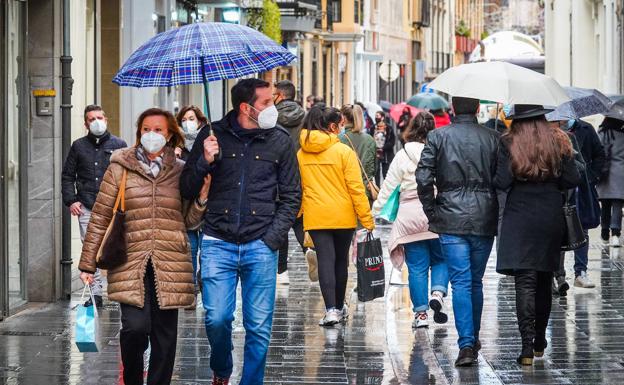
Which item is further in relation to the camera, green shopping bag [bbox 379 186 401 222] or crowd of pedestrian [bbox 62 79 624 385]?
green shopping bag [bbox 379 186 401 222]

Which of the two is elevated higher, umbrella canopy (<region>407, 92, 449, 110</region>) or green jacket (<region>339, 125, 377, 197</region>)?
umbrella canopy (<region>407, 92, 449, 110</region>)

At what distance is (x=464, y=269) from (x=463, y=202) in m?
0.46

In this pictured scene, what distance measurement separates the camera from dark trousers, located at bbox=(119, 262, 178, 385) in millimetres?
8484

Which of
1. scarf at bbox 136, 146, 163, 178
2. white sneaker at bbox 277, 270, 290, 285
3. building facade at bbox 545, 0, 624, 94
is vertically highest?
building facade at bbox 545, 0, 624, 94

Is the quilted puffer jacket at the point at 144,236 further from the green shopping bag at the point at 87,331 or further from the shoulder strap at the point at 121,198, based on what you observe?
the green shopping bag at the point at 87,331

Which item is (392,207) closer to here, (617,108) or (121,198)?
(121,198)

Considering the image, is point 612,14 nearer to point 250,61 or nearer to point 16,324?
point 16,324

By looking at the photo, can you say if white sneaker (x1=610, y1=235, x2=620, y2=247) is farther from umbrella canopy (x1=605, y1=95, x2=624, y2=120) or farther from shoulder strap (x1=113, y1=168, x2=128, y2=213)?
shoulder strap (x1=113, y1=168, x2=128, y2=213)

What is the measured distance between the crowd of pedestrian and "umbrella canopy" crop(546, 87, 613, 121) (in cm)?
89

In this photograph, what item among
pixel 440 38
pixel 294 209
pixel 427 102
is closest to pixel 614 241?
pixel 294 209

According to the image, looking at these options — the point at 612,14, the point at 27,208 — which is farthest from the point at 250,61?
the point at 612,14

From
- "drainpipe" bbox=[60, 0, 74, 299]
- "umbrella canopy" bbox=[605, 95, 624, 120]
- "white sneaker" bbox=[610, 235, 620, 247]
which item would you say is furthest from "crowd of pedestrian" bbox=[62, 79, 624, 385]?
"white sneaker" bbox=[610, 235, 620, 247]

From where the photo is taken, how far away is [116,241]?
8.41m

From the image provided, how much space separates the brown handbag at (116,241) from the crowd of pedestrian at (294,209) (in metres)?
0.03
